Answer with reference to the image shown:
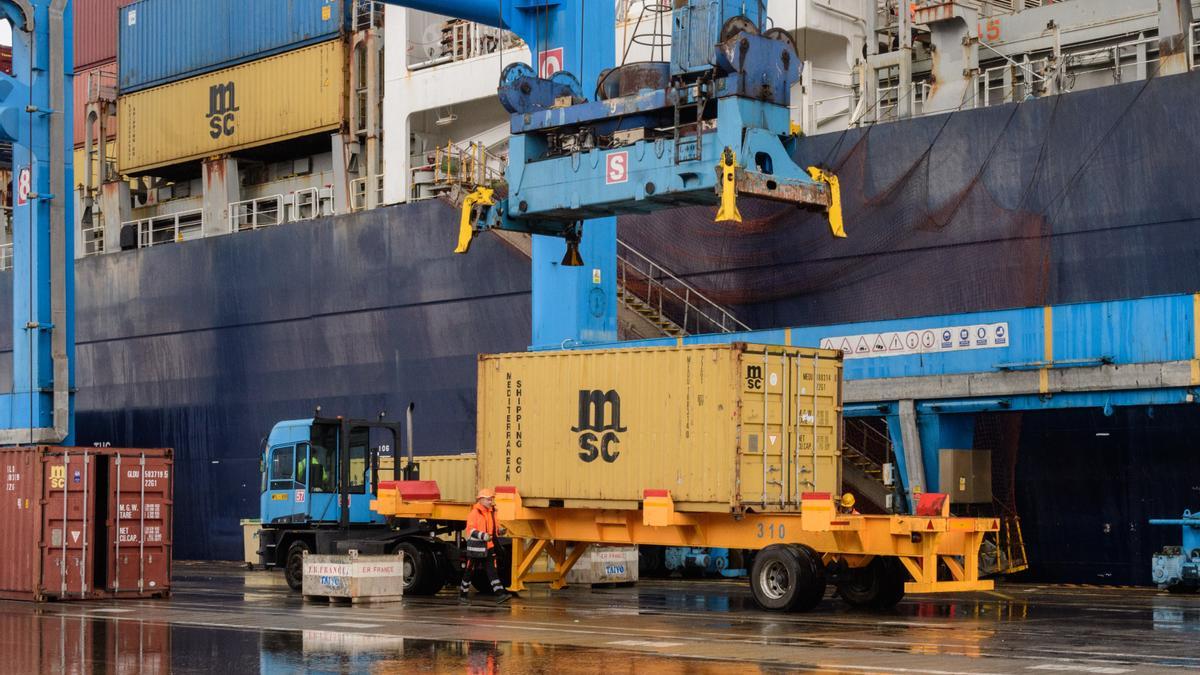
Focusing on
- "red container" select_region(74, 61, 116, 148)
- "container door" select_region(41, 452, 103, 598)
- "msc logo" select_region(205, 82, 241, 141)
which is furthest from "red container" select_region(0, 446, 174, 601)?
"red container" select_region(74, 61, 116, 148)

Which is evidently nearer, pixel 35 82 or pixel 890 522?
pixel 890 522

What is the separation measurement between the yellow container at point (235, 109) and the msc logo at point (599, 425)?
18.6m

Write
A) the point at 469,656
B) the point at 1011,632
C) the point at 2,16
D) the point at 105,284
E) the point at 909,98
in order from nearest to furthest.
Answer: the point at 469,656 < the point at 1011,632 < the point at 2,16 < the point at 909,98 < the point at 105,284

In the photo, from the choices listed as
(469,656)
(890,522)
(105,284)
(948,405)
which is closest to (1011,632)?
(890,522)

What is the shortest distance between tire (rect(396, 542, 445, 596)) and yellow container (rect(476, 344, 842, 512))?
1692mm

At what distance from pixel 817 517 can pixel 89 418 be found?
95.2 ft

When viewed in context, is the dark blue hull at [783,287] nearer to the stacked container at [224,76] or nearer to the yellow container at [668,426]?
the stacked container at [224,76]

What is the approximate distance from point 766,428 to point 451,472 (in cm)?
848

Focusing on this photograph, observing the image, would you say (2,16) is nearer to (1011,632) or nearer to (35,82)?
(35,82)

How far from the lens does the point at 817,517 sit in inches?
728

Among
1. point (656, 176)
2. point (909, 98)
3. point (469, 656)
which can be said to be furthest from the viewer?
point (909, 98)

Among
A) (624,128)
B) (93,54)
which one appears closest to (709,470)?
(624,128)

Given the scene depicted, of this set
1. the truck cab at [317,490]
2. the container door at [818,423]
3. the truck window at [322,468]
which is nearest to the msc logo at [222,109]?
the truck cab at [317,490]

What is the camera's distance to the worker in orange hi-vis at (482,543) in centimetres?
2086
